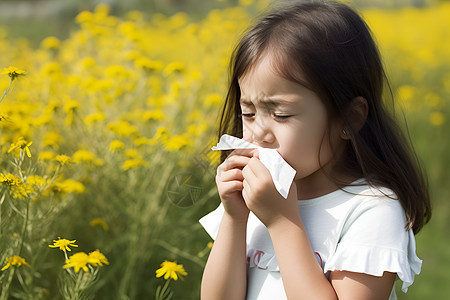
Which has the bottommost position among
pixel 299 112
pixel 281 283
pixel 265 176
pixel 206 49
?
pixel 281 283

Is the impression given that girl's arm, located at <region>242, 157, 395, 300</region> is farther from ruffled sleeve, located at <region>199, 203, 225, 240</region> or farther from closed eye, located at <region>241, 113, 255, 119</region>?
ruffled sleeve, located at <region>199, 203, 225, 240</region>

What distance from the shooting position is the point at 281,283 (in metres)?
1.39

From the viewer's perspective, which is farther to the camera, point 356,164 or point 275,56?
point 356,164

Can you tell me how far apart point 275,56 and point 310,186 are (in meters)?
0.34

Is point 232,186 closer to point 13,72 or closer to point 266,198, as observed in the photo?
point 266,198

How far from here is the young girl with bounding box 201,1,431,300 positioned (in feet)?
4.20

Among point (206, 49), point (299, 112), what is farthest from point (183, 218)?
point (206, 49)

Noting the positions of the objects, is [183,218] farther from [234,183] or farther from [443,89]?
[443,89]

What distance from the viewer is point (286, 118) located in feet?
4.32

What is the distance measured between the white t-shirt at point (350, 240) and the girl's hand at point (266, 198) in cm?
9

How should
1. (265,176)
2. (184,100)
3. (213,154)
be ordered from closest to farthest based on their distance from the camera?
(265,176)
(213,154)
(184,100)

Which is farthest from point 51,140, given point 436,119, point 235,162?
point 436,119

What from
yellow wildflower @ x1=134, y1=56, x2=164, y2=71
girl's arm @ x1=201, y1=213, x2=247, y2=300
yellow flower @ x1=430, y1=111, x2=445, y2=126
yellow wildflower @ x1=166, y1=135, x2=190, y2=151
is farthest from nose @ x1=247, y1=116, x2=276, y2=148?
yellow flower @ x1=430, y1=111, x2=445, y2=126

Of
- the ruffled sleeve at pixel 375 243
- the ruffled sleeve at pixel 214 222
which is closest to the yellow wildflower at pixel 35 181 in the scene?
the ruffled sleeve at pixel 214 222
